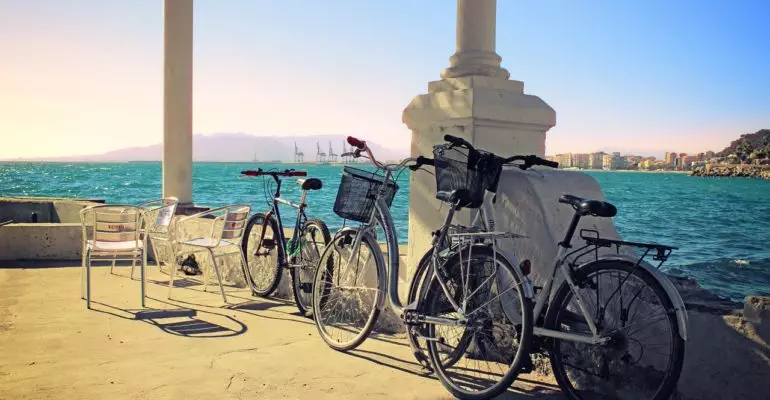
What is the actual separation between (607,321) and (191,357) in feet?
8.25

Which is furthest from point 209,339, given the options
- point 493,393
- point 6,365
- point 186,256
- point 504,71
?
point 186,256

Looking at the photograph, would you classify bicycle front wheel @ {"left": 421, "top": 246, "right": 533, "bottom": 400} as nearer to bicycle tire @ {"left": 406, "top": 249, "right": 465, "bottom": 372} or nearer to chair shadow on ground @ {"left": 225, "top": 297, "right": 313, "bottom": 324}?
bicycle tire @ {"left": 406, "top": 249, "right": 465, "bottom": 372}

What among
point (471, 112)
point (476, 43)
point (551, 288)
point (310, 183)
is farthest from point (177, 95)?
point (551, 288)

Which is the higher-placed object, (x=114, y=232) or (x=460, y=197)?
(x=460, y=197)

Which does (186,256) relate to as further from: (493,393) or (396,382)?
(493,393)

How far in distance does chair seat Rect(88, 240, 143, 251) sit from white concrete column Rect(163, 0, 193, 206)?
123 inches

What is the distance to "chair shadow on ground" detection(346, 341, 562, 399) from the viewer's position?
3369 mm

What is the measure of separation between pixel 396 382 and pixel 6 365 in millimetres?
2306

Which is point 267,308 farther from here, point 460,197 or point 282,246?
point 460,197

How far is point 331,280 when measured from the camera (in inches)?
181

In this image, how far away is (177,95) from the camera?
8.70 m

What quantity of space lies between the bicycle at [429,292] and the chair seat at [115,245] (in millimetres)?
2079

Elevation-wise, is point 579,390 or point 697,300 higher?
point 697,300

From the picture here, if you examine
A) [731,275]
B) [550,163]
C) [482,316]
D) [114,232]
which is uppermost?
[550,163]
